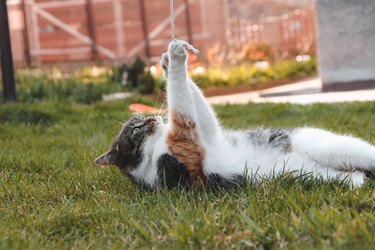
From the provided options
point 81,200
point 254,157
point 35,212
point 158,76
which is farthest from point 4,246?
point 158,76

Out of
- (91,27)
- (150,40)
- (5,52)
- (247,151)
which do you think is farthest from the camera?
(150,40)

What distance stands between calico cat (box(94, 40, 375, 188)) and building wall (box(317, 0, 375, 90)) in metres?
5.99

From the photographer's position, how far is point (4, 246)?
6.41 feet

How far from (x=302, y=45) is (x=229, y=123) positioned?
13498 millimetres

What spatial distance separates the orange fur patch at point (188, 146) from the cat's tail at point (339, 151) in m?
0.58

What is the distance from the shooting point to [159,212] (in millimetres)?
2303

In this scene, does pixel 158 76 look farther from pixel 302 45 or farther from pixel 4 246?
pixel 4 246

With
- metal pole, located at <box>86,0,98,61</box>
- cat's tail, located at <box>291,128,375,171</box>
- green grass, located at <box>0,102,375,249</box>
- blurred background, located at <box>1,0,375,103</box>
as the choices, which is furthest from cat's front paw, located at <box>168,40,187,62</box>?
metal pole, located at <box>86,0,98,61</box>

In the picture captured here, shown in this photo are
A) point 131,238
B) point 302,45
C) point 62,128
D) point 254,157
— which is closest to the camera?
point 131,238

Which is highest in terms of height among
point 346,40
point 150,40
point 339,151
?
point 150,40

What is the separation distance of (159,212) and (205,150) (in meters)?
0.54

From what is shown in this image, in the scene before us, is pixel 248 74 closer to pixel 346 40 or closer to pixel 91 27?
pixel 346 40

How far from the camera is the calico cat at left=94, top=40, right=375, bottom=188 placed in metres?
2.68

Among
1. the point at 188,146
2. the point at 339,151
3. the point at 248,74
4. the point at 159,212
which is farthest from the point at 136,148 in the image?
the point at 248,74
